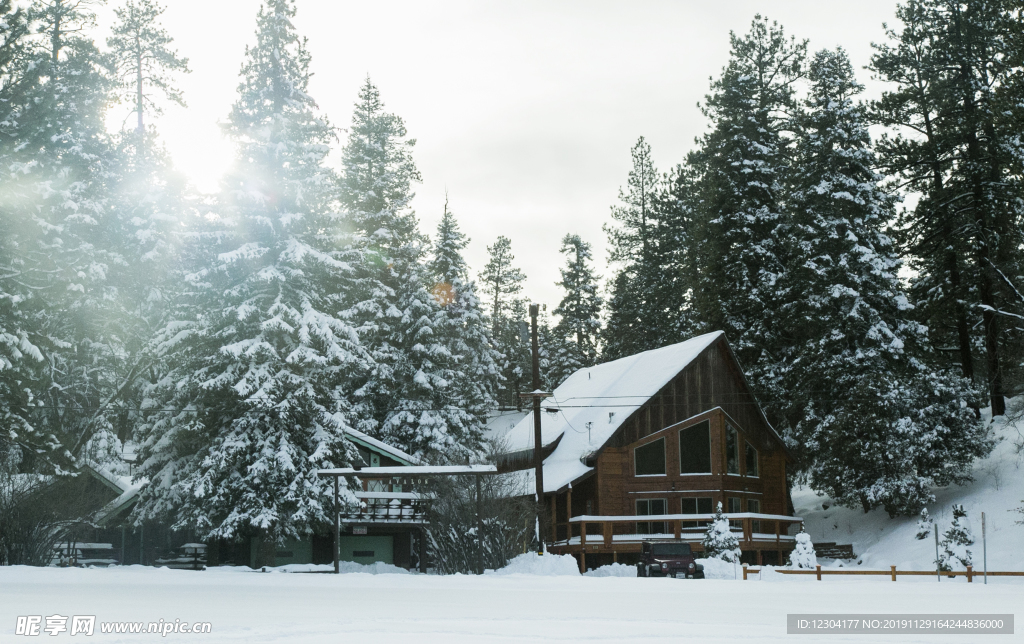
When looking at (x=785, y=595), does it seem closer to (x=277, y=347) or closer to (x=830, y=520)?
(x=277, y=347)

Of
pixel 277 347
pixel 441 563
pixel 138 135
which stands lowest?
pixel 441 563

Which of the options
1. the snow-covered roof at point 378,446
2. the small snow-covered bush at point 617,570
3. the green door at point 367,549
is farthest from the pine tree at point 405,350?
the small snow-covered bush at point 617,570

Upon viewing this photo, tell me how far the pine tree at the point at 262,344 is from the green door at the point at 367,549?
8835 millimetres

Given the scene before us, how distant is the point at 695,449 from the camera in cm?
4244

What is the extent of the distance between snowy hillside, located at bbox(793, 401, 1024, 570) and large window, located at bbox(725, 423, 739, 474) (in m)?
4.91

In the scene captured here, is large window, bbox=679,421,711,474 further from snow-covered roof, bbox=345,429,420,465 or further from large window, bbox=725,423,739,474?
snow-covered roof, bbox=345,429,420,465

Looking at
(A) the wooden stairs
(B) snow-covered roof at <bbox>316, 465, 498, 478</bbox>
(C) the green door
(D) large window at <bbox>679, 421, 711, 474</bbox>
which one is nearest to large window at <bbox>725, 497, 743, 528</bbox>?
(D) large window at <bbox>679, 421, 711, 474</bbox>

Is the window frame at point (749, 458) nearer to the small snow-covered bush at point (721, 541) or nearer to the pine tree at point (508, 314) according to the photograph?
the small snow-covered bush at point (721, 541)

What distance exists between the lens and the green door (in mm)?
40750

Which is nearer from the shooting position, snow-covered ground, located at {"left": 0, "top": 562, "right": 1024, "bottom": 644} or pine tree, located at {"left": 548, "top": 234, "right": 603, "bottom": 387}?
snow-covered ground, located at {"left": 0, "top": 562, "right": 1024, "bottom": 644}

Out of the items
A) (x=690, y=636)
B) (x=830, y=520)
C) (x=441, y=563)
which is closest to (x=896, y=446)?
(x=830, y=520)

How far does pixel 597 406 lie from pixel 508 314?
42.3 meters

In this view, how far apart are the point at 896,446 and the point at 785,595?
1855 centimetres

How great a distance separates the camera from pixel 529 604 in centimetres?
1761
